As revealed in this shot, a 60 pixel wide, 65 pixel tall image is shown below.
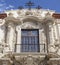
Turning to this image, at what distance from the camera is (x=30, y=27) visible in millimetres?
18500

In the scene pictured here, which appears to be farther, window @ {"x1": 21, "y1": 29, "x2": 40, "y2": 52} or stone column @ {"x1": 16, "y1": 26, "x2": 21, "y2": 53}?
window @ {"x1": 21, "y1": 29, "x2": 40, "y2": 52}

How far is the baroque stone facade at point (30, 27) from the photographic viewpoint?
16.0 meters

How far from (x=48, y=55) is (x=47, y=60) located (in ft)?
1.22

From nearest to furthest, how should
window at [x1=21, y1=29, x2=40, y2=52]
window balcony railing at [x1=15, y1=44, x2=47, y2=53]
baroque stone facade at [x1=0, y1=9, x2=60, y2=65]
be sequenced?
baroque stone facade at [x1=0, y1=9, x2=60, y2=65], window balcony railing at [x1=15, y1=44, x2=47, y2=53], window at [x1=21, y1=29, x2=40, y2=52]

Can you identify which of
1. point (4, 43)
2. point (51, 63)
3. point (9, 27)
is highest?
point (9, 27)

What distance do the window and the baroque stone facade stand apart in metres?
0.26

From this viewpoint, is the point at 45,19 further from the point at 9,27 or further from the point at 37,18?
the point at 9,27

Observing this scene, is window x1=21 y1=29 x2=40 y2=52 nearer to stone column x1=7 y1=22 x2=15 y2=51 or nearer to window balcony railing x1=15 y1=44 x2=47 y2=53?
window balcony railing x1=15 y1=44 x2=47 y2=53

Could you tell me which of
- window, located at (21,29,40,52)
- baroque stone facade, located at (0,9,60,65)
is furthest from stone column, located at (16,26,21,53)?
window, located at (21,29,40,52)

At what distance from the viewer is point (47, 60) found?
16234 millimetres

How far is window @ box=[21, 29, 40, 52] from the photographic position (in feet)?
57.5

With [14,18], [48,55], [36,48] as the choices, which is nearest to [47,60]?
[48,55]

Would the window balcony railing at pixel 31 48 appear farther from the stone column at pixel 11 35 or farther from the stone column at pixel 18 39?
the stone column at pixel 11 35

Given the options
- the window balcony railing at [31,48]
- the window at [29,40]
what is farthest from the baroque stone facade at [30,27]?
the window at [29,40]
